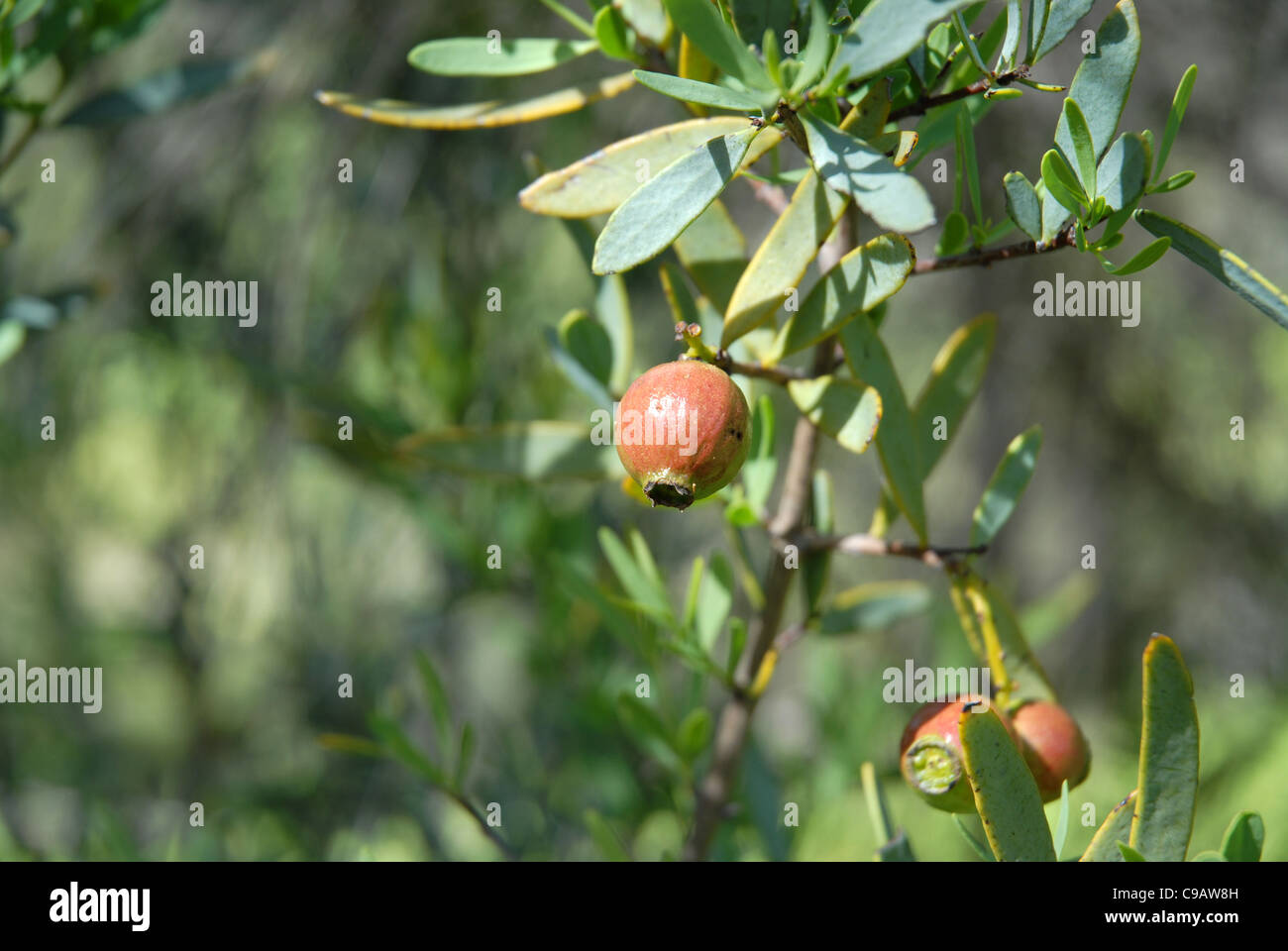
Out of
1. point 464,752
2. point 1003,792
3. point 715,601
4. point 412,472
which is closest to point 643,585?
point 715,601

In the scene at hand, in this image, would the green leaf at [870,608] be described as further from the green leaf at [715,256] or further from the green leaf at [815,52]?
the green leaf at [815,52]

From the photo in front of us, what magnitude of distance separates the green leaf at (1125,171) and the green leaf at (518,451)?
319 mm

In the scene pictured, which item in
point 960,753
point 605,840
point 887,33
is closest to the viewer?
point 887,33

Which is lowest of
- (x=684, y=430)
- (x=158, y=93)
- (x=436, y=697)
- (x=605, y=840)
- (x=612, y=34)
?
(x=605, y=840)

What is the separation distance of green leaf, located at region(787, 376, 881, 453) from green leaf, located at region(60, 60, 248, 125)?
1.67ft

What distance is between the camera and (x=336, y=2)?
3.90 ft

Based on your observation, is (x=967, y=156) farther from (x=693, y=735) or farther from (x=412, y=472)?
(x=412, y=472)

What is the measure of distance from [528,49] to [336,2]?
0.74 meters

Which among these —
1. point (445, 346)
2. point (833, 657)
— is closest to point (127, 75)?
point (445, 346)

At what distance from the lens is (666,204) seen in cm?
40

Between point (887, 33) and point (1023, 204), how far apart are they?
110 mm

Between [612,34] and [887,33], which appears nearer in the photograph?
[887,33]

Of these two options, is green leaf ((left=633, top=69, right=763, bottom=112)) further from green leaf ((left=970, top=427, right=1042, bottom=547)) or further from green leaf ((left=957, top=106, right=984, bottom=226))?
green leaf ((left=970, top=427, right=1042, bottom=547))

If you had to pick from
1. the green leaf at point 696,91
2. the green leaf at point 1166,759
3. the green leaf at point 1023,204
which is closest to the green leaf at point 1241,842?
the green leaf at point 1166,759
